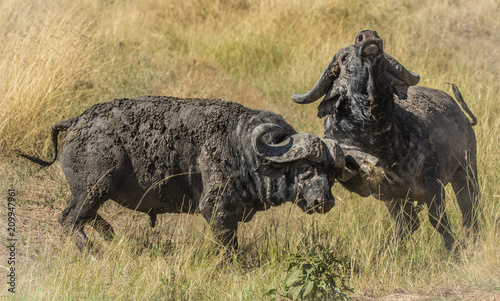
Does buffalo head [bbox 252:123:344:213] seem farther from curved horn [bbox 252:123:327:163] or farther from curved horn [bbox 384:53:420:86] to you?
curved horn [bbox 384:53:420:86]

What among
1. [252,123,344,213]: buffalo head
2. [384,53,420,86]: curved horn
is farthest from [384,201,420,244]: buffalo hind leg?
[384,53,420,86]: curved horn

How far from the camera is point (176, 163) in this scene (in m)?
5.51

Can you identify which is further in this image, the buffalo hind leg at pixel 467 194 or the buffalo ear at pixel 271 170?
the buffalo hind leg at pixel 467 194

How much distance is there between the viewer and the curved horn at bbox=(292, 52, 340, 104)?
5.41 m

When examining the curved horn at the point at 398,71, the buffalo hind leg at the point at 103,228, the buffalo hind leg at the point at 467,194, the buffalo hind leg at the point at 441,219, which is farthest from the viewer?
the buffalo hind leg at the point at 467,194

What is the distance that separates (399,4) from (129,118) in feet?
→ 31.1

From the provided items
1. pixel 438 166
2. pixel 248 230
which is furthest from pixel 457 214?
pixel 248 230

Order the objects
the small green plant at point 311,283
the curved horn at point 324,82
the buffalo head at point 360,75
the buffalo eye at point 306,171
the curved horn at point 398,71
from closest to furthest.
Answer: the small green plant at point 311,283 → the buffalo head at point 360,75 → the buffalo eye at point 306,171 → the curved horn at point 398,71 → the curved horn at point 324,82

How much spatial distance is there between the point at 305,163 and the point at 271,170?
28 centimetres

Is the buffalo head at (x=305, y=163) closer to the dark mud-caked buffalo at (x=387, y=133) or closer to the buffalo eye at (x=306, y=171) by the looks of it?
the buffalo eye at (x=306, y=171)

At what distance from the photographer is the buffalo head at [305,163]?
500 centimetres

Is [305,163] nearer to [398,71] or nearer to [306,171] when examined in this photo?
[306,171]

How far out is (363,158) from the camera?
533 centimetres

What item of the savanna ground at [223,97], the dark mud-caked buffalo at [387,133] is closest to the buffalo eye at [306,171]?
the dark mud-caked buffalo at [387,133]
